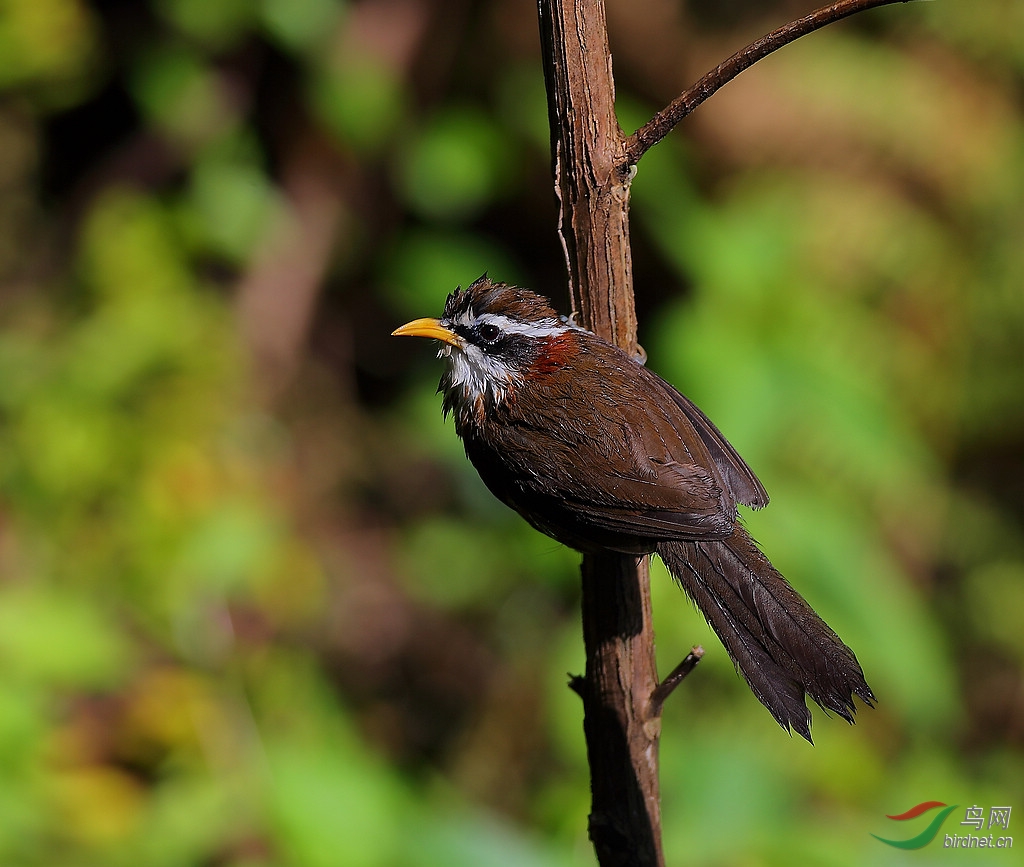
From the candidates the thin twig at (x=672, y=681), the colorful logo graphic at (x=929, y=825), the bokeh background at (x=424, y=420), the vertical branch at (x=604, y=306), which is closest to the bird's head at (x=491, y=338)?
the vertical branch at (x=604, y=306)

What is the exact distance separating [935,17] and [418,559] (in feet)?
12.8

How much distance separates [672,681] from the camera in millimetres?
2482

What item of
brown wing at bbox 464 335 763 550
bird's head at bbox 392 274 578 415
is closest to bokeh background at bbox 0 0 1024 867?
brown wing at bbox 464 335 763 550

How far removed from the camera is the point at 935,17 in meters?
5.49

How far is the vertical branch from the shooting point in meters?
2.44

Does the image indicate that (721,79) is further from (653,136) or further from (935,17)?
(935,17)

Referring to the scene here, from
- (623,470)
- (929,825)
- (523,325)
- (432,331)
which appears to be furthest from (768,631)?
(929,825)

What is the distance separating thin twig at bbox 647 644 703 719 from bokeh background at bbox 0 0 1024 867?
35.6 inches

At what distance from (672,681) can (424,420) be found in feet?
9.07

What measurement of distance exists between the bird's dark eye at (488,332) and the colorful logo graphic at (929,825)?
1884 millimetres

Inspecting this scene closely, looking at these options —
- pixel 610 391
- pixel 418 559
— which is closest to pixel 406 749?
pixel 418 559

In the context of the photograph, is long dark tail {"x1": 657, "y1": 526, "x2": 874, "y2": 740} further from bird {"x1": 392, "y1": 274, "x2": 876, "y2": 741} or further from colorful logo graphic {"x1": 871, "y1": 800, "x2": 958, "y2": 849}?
colorful logo graphic {"x1": 871, "y1": 800, "x2": 958, "y2": 849}

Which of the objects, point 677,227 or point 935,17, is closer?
point 677,227

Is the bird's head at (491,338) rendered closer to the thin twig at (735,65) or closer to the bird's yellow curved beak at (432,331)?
the bird's yellow curved beak at (432,331)
